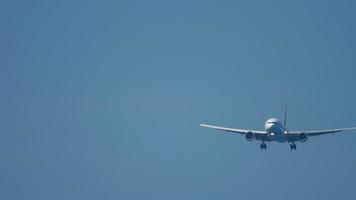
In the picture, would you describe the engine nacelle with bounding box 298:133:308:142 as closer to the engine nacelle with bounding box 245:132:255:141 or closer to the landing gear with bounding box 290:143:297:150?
the landing gear with bounding box 290:143:297:150

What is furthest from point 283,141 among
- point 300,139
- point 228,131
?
point 228,131

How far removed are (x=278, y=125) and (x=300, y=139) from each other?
5412mm

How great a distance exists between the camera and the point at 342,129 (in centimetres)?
11881

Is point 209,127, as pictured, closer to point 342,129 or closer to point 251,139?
point 251,139

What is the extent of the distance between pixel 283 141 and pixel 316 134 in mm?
6165

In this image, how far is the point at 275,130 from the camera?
116 m

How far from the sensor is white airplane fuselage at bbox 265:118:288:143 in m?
116

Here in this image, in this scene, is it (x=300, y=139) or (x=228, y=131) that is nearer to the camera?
(x=300, y=139)

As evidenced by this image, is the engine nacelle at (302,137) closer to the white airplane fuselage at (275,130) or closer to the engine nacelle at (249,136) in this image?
the white airplane fuselage at (275,130)

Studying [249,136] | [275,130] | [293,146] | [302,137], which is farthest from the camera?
[249,136]

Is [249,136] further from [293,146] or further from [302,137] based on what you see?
[302,137]

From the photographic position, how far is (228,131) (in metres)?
129

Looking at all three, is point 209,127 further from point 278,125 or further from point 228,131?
point 278,125

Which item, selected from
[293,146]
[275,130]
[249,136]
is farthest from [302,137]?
[249,136]
